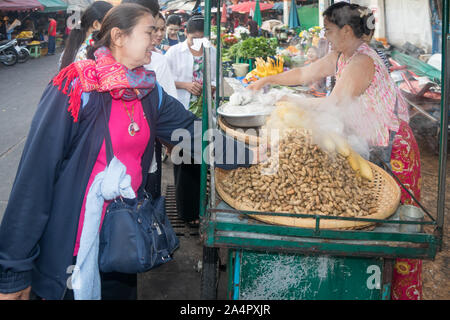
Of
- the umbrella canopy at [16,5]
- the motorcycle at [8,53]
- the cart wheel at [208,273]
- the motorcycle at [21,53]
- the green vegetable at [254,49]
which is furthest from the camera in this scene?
the umbrella canopy at [16,5]

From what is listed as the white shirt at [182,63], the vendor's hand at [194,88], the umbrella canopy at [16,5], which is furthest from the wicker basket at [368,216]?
the umbrella canopy at [16,5]

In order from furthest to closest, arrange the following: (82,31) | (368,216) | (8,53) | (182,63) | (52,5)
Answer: (52,5) → (8,53) → (182,63) → (82,31) → (368,216)

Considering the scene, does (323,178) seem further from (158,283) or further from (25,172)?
(158,283)

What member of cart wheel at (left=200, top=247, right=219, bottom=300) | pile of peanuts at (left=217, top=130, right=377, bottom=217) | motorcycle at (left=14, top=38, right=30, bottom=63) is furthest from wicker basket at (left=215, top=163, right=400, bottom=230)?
motorcycle at (left=14, top=38, right=30, bottom=63)

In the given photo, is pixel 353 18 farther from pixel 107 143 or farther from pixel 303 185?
pixel 107 143

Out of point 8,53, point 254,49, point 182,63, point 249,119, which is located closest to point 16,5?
point 8,53

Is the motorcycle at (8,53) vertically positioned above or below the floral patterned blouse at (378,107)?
above

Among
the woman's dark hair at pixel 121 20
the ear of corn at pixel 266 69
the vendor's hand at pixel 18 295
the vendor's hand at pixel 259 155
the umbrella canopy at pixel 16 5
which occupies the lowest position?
the vendor's hand at pixel 18 295

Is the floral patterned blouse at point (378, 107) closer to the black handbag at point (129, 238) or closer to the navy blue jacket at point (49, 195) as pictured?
the black handbag at point (129, 238)

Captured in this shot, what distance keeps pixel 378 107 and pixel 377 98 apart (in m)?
0.05

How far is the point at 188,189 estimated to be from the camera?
3602 mm

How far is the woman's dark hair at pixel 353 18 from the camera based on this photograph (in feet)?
7.99

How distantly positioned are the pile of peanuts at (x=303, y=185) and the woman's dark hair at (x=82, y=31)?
1453 mm

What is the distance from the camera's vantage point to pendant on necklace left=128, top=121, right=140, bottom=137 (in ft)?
5.58
